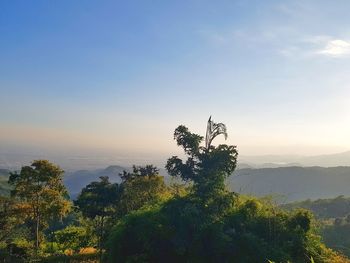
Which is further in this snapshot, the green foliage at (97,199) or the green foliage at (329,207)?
the green foliage at (329,207)

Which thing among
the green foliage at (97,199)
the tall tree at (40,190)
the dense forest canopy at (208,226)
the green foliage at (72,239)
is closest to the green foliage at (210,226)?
the dense forest canopy at (208,226)

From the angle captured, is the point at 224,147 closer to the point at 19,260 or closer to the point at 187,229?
the point at 187,229

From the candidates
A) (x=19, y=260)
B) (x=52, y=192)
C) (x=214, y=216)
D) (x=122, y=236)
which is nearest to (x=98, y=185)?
(x=52, y=192)

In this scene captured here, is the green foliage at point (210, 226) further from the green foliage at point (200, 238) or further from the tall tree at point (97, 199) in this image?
the tall tree at point (97, 199)

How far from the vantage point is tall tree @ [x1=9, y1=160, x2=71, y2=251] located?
33.8 meters

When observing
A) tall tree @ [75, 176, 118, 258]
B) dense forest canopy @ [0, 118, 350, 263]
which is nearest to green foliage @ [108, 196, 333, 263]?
dense forest canopy @ [0, 118, 350, 263]

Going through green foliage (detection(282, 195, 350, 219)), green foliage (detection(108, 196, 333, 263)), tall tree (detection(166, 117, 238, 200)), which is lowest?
green foliage (detection(282, 195, 350, 219))

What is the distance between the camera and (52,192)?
34.4m

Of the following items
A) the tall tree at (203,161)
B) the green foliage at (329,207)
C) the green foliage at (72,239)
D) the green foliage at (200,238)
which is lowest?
the green foliage at (329,207)

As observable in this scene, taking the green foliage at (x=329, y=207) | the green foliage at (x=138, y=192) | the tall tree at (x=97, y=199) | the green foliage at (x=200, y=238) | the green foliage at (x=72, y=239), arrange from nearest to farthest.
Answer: the green foliage at (x=200, y=238) < the tall tree at (x=97, y=199) < the green foliage at (x=138, y=192) < the green foliage at (x=72, y=239) < the green foliage at (x=329, y=207)

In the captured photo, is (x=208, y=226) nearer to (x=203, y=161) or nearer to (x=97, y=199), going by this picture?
(x=203, y=161)

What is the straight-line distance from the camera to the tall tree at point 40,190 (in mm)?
33750

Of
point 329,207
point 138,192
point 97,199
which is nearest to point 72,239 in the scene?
point 138,192

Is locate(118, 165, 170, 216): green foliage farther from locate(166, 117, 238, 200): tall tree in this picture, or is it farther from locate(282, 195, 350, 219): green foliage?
locate(282, 195, 350, 219): green foliage
